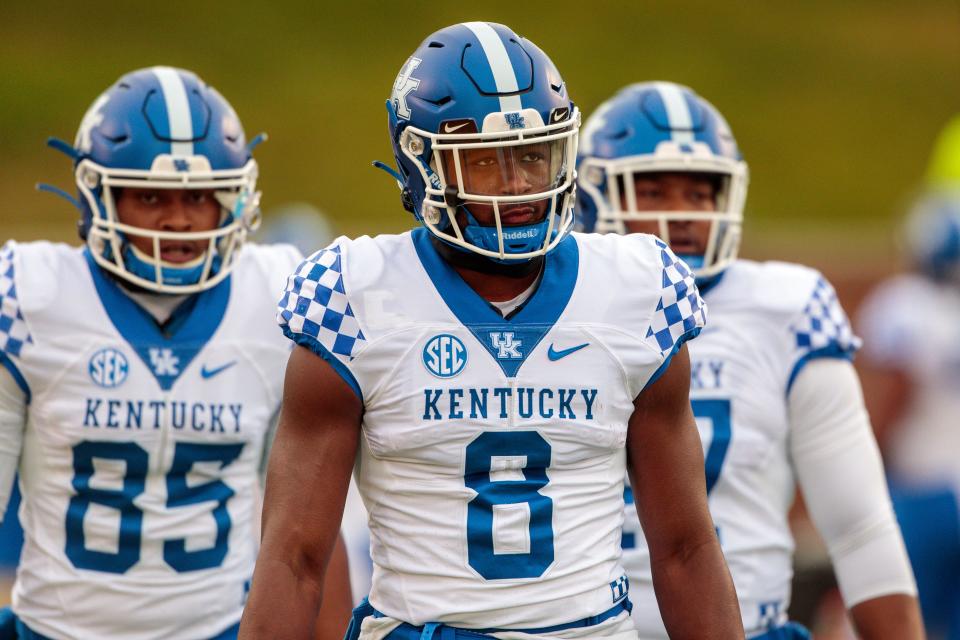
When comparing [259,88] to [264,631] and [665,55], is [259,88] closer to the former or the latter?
[665,55]

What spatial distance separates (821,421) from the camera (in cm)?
364

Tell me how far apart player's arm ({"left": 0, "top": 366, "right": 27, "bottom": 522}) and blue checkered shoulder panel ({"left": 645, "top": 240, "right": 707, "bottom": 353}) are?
1.53 meters

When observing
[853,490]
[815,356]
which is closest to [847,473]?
[853,490]

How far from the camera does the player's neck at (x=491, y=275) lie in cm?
282

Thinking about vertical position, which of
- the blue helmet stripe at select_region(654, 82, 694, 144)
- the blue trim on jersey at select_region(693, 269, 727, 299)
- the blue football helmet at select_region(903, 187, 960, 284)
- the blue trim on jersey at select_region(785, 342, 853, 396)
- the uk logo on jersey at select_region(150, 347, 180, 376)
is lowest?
Result: the blue football helmet at select_region(903, 187, 960, 284)

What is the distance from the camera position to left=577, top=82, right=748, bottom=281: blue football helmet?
3.79 meters

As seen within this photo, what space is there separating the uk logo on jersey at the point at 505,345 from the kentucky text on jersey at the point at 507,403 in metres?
0.06

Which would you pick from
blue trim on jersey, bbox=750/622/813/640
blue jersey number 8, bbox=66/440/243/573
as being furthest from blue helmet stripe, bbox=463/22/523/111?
blue trim on jersey, bbox=750/622/813/640

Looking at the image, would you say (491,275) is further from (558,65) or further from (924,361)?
(558,65)

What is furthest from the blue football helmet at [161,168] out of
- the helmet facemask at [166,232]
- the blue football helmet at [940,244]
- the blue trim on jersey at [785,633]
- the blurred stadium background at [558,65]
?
the blurred stadium background at [558,65]

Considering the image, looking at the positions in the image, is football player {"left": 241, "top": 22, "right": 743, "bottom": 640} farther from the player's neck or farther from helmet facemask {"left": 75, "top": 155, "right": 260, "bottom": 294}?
helmet facemask {"left": 75, "top": 155, "right": 260, "bottom": 294}

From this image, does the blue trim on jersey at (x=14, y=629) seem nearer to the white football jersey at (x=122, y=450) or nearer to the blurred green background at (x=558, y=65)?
the white football jersey at (x=122, y=450)

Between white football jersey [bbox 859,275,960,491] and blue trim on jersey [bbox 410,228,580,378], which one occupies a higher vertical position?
blue trim on jersey [bbox 410,228,580,378]

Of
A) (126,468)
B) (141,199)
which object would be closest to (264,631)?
(126,468)
